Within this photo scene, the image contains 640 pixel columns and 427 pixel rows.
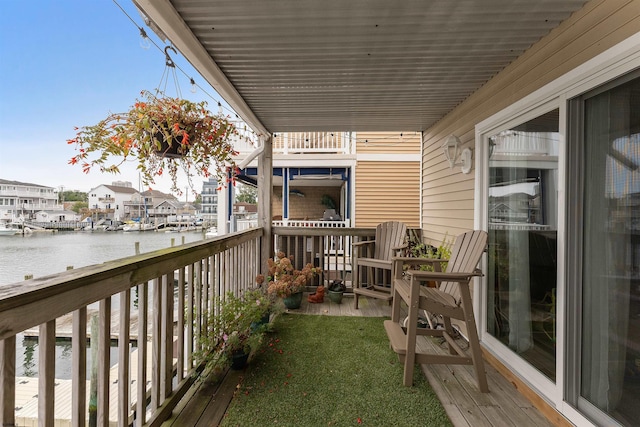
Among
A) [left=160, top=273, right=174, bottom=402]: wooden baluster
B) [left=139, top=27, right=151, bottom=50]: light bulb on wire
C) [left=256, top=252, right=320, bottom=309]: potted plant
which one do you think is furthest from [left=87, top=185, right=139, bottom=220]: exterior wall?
[left=256, top=252, right=320, bottom=309]: potted plant

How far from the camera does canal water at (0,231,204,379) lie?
0.93m

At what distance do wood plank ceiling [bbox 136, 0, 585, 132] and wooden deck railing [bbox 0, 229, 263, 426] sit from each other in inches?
51.8

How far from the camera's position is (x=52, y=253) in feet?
3.68

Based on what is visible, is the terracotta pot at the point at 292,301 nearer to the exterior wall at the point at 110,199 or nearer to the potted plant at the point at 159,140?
the potted plant at the point at 159,140

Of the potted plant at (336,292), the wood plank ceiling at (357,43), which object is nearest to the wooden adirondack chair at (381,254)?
the potted plant at (336,292)

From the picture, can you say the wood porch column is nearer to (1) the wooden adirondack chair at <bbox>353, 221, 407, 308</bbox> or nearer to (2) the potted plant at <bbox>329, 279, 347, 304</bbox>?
(2) the potted plant at <bbox>329, 279, 347, 304</bbox>

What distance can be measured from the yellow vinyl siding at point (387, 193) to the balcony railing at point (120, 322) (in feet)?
15.6

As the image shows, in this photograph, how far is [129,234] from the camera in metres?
1.53

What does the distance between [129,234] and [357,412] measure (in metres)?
1.59

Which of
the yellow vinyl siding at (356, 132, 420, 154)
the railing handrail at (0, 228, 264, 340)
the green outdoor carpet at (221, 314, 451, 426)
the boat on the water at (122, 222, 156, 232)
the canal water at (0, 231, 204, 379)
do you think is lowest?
the green outdoor carpet at (221, 314, 451, 426)

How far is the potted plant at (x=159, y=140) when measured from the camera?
1.49 m

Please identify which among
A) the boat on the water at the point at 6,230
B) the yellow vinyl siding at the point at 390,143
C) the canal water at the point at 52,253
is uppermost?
the yellow vinyl siding at the point at 390,143

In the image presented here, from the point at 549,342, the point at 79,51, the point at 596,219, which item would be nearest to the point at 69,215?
the point at 79,51

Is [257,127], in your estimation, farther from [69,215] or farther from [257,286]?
[69,215]
